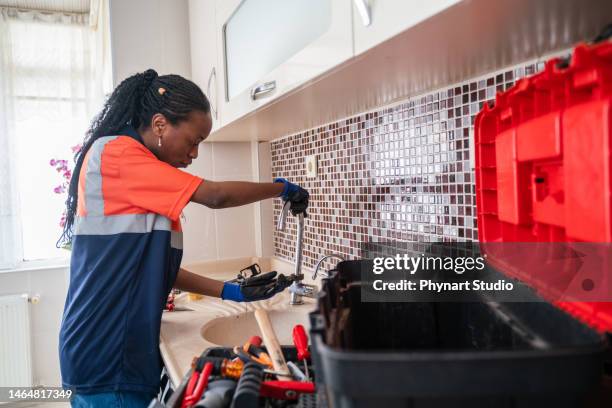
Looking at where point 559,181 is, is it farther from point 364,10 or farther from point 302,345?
point 302,345

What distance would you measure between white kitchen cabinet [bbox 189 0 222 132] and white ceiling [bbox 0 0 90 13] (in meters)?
1.51

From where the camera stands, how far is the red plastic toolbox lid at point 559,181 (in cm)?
Result: 35

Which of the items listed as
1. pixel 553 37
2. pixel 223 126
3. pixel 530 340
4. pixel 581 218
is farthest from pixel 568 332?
pixel 223 126

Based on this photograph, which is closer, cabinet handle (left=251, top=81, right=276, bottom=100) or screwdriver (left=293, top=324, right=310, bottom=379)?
screwdriver (left=293, top=324, right=310, bottom=379)

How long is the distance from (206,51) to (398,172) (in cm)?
99

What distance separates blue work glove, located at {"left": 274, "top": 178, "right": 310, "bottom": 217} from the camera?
4.76ft

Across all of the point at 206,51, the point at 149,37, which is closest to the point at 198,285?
the point at 206,51

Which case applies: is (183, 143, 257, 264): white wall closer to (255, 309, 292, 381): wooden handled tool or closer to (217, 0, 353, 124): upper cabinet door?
(217, 0, 353, 124): upper cabinet door

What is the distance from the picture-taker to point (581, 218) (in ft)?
1.23

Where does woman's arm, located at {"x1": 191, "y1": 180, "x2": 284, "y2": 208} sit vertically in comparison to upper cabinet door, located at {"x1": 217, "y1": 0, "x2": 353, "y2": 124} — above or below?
below

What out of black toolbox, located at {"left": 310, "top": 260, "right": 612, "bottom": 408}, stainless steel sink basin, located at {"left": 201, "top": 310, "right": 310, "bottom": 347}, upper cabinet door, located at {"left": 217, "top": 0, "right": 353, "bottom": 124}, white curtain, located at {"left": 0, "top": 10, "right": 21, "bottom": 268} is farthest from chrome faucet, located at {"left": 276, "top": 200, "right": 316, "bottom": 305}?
white curtain, located at {"left": 0, "top": 10, "right": 21, "bottom": 268}

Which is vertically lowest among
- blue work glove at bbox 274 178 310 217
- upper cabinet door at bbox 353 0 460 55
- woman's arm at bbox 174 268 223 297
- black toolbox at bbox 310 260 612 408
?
woman's arm at bbox 174 268 223 297

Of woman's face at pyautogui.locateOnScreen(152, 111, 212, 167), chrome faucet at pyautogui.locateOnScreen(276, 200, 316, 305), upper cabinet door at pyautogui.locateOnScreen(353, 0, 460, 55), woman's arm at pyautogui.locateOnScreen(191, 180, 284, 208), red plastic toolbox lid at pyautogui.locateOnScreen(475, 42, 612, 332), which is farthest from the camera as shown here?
chrome faucet at pyautogui.locateOnScreen(276, 200, 316, 305)

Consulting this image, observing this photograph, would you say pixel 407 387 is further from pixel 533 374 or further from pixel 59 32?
pixel 59 32
